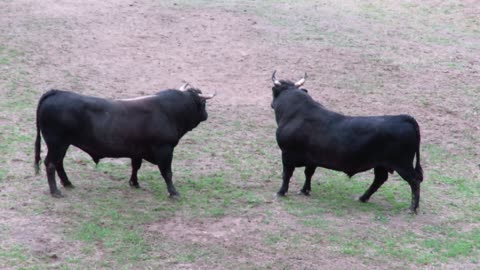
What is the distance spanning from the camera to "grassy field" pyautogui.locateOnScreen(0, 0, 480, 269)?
346 inches

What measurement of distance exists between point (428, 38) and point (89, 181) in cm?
1072

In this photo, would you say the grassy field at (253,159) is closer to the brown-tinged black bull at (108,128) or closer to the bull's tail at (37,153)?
the bull's tail at (37,153)

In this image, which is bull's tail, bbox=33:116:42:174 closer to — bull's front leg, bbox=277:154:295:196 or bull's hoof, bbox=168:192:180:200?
bull's hoof, bbox=168:192:180:200

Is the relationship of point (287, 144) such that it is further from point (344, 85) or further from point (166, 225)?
point (344, 85)

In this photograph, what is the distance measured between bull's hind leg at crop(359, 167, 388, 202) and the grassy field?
24 centimetres

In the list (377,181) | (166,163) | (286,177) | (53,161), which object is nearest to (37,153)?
(53,161)

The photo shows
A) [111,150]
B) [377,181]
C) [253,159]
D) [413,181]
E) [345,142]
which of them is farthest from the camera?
[253,159]

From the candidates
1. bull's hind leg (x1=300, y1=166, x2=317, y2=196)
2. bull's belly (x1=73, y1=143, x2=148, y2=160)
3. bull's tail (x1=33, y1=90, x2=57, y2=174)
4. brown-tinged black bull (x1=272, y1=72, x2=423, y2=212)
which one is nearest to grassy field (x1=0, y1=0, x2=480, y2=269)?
bull's hind leg (x1=300, y1=166, x2=317, y2=196)

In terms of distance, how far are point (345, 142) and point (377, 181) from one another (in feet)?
2.54

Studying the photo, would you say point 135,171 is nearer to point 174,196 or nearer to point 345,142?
point 174,196

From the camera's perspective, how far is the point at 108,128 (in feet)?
32.3

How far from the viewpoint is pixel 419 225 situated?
980 cm

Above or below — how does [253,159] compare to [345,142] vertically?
below

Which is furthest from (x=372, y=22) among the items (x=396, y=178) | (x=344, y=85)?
(x=396, y=178)
